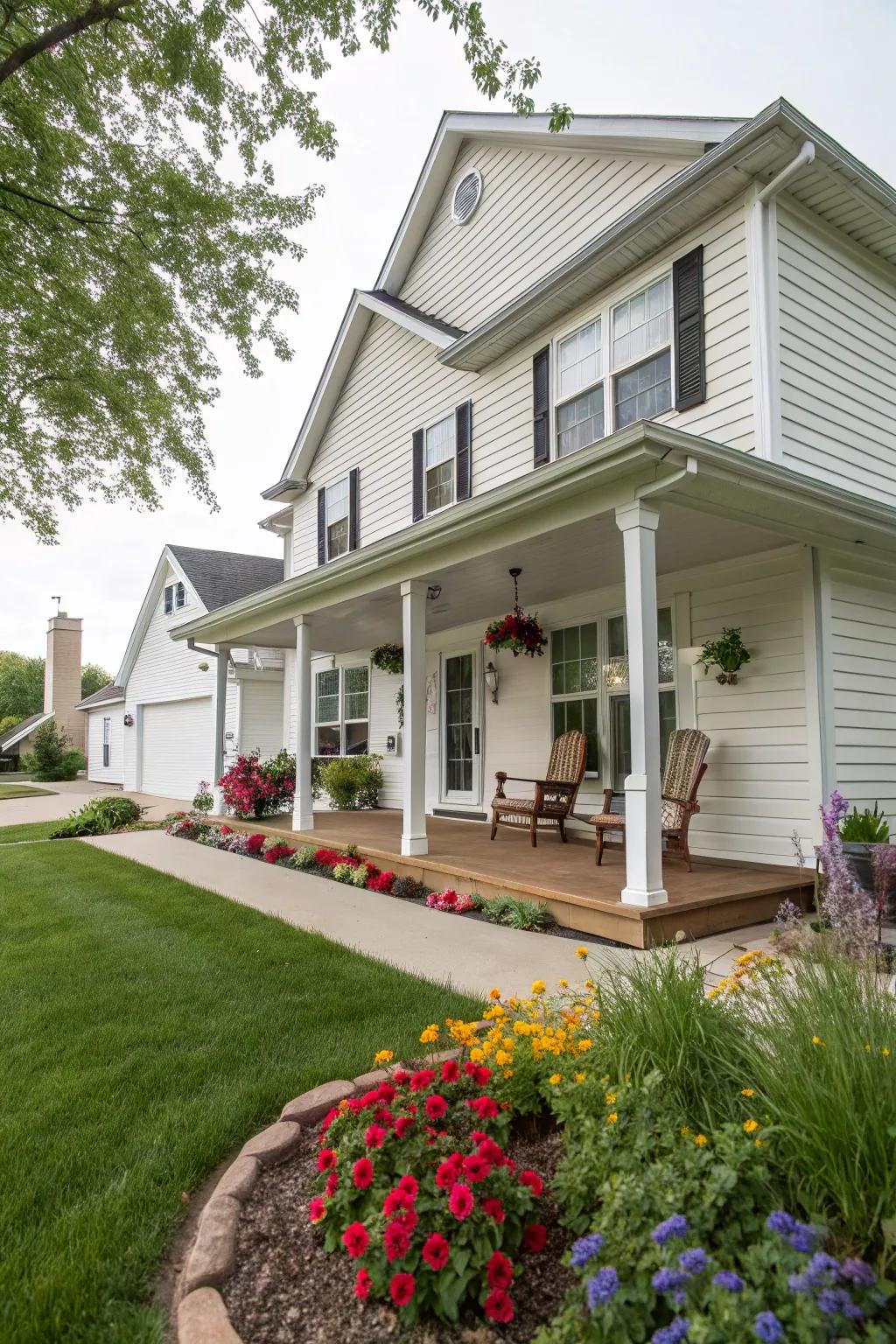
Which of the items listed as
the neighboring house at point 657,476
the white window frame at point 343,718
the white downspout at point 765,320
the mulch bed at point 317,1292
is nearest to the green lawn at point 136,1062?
the mulch bed at point 317,1292

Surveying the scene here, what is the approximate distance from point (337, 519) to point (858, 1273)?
35.1 feet

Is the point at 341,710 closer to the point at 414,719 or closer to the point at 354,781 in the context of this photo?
the point at 354,781

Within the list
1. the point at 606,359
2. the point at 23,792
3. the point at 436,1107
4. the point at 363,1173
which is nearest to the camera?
the point at 363,1173

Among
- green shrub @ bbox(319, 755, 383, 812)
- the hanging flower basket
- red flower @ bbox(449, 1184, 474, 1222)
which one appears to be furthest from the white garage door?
red flower @ bbox(449, 1184, 474, 1222)

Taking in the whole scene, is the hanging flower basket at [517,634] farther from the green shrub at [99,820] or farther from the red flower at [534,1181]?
the green shrub at [99,820]

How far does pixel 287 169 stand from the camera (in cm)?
788

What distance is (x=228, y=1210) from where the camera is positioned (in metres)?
1.85

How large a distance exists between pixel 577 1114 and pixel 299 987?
7.16 feet

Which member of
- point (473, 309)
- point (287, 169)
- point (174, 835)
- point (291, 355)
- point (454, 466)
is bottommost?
point (174, 835)

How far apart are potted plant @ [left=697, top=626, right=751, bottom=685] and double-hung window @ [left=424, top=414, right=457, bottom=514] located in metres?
3.93

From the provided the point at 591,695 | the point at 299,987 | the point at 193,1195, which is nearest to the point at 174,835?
the point at 591,695

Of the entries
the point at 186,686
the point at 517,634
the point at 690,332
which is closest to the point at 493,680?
the point at 517,634

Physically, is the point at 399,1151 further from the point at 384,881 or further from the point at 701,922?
the point at 384,881

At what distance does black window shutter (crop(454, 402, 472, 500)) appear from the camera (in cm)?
853
